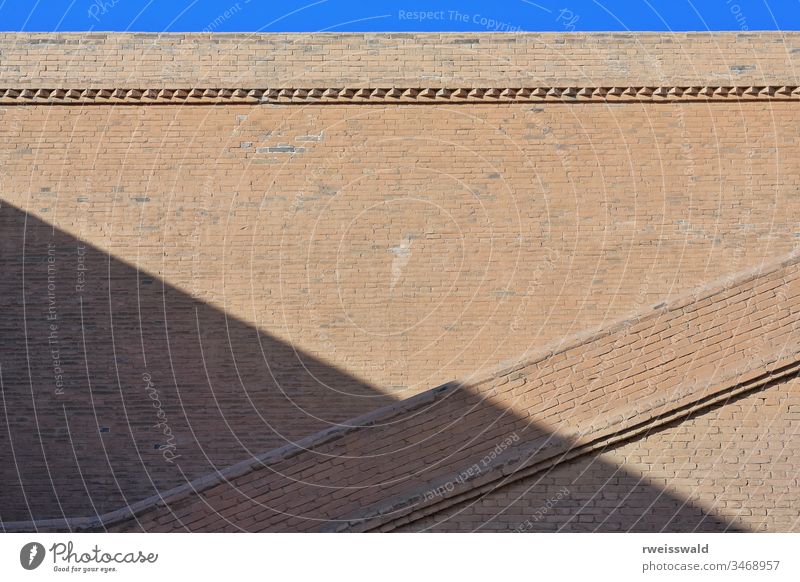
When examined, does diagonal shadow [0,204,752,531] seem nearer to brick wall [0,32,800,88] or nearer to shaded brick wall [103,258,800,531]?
brick wall [0,32,800,88]

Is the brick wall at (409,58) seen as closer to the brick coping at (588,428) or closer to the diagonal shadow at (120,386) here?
the diagonal shadow at (120,386)

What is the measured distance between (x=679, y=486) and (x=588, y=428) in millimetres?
828

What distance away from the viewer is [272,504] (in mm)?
8844

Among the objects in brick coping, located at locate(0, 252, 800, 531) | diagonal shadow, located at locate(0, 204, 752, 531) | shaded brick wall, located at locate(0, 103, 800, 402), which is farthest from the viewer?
shaded brick wall, located at locate(0, 103, 800, 402)

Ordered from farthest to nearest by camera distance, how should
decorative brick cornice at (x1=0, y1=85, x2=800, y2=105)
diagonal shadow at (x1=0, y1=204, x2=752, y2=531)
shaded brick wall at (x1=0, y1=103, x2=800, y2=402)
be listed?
decorative brick cornice at (x1=0, y1=85, x2=800, y2=105) < shaded brick wall at (x1=0, y1=103, x2=800, y2=402) < diagonal shadow at (x1=0, y1=204, x2=752, y2=531)

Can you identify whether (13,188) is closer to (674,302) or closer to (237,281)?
(237,281)

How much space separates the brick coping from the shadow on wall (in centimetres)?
320

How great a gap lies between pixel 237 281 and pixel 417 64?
138 inches

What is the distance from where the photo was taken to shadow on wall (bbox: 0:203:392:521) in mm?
12531

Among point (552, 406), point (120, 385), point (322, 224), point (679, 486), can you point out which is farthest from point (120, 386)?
point (679, 486)

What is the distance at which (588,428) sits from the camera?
8.20 m

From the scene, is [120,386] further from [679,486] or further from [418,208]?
[679,486]

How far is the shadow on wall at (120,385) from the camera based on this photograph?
493 inches
